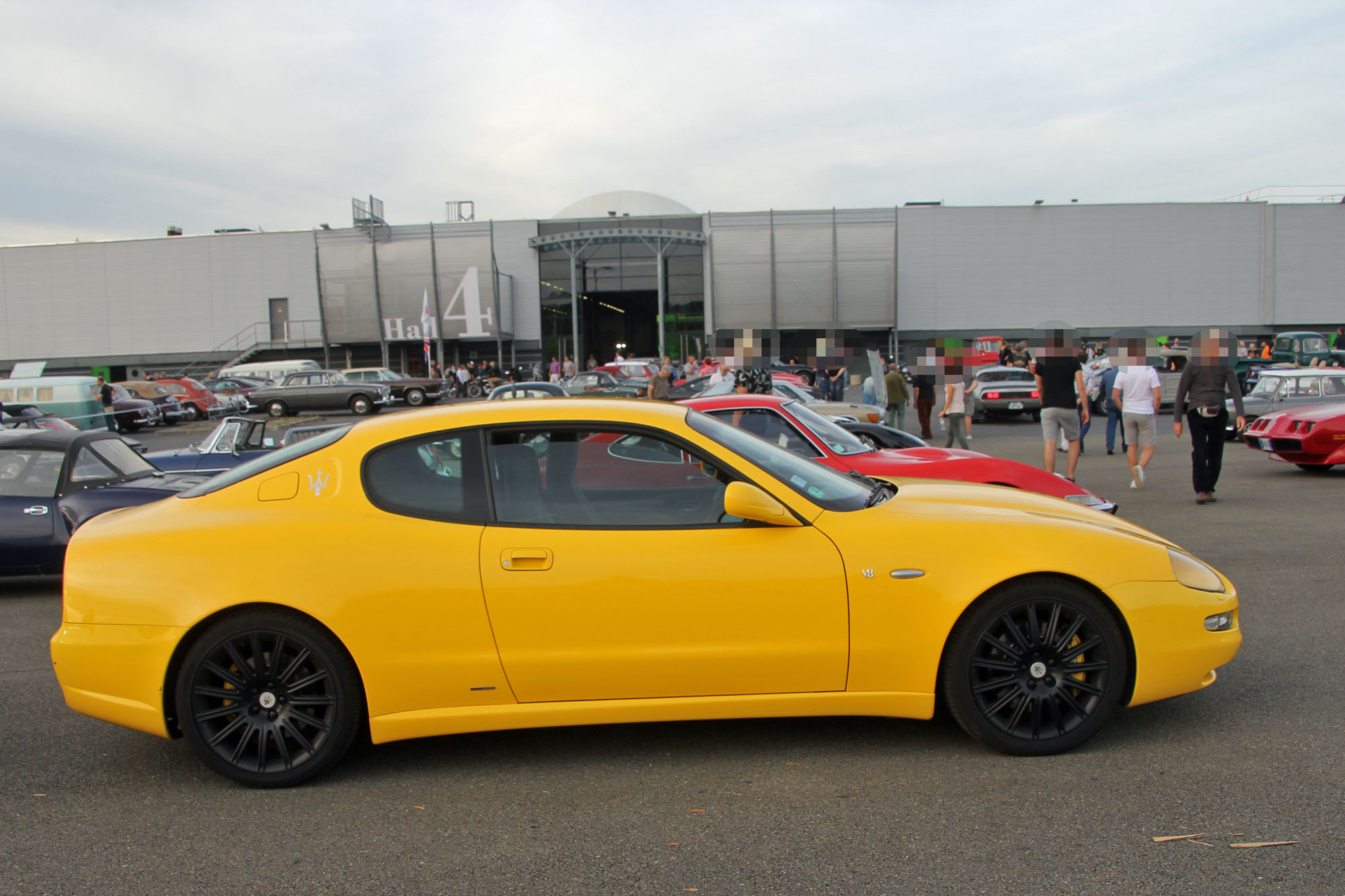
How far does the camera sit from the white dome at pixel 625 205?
55.2 m

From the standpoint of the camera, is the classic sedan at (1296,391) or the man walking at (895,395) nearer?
the man walking at (895,395)

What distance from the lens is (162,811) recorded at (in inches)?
128

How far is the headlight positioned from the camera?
139 inches

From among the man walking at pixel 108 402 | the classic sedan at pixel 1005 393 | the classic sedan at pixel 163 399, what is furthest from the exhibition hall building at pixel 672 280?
the classic sedan at pixel 1005 393

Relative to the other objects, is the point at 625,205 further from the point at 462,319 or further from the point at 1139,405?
the point at 1139,405

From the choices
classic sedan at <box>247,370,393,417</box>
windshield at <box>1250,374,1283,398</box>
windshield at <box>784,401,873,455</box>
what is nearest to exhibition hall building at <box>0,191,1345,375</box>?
classic sedan at <box>247,370,393,417</box>

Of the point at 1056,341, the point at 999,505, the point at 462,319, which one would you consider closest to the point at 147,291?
the point at 462,319

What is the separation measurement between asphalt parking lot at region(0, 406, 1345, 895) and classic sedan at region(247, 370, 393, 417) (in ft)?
92.7

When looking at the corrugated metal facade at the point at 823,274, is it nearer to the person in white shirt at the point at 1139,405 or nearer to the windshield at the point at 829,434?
the person in white shirt at the point at 1139,405

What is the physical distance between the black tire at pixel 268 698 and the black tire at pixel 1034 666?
227 cm

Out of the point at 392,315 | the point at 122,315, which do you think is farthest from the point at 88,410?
the point at 122,315

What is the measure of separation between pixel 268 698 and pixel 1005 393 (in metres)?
21.8

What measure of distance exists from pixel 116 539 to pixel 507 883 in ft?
6.73

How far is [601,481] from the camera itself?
3541 mm
